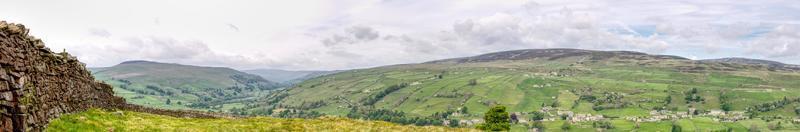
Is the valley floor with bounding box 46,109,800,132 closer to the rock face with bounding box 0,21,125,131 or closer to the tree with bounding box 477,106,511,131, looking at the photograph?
the rock face with bounding box 0,21,125,131

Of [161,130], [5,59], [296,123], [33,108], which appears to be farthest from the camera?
[296,123]

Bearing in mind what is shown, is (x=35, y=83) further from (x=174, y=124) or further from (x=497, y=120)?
(x=497, y=120)

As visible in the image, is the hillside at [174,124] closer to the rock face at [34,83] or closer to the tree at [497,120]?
the rock face at [34,83]

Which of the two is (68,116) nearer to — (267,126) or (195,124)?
(195,124)

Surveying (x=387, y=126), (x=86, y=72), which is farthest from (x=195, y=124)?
(x=387, y=126)

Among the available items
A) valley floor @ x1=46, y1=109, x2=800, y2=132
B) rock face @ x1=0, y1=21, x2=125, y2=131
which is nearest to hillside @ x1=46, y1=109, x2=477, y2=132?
valley floor @ x1=46, y1=109, x2=800, y2=132

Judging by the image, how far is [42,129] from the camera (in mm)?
24797

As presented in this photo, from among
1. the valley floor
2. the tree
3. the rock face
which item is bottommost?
the tree

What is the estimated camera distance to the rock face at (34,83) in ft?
68.5

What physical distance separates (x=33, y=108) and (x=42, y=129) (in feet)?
5.87

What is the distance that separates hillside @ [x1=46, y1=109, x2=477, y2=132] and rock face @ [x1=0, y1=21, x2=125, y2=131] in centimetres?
89

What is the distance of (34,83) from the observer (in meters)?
24.6

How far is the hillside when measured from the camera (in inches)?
1120

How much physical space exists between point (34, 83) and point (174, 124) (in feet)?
36.9
